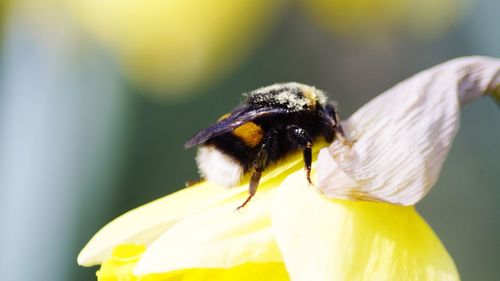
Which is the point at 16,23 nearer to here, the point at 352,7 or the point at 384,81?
the point at 384,81

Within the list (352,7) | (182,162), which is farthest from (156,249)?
(352,7)

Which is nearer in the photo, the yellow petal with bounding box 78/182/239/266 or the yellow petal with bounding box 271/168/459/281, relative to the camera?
the yellow petal with bounding box 271/168/459/281

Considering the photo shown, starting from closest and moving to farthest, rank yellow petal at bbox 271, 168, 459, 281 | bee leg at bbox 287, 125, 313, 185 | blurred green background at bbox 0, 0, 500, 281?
yellow petal at bbox 271, 168, 459, 281, bee leg at bbox 287, 125, 313, 185, blurred green background at bbox 0, 0, 500, 281

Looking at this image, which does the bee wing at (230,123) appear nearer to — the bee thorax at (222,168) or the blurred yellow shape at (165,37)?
the bee thorax at (222,168)

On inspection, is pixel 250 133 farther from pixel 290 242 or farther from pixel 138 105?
pixel 138 105

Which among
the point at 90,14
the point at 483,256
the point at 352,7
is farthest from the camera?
the point at 352,7

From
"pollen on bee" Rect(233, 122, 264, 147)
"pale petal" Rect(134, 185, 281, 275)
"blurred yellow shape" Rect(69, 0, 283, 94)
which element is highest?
"blurred yellow shape" Rect(69, 0, 283, 94)

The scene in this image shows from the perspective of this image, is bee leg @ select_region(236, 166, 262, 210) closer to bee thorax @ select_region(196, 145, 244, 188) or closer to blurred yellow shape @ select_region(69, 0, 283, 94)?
bee thorax @ select_region(196, 145, 244, 188)

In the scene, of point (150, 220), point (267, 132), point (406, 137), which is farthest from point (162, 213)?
point (406, 137)

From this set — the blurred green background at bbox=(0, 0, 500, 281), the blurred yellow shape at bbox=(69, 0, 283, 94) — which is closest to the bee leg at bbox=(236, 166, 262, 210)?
the blurred green background at bbox=(0, 0, 500, 281)
